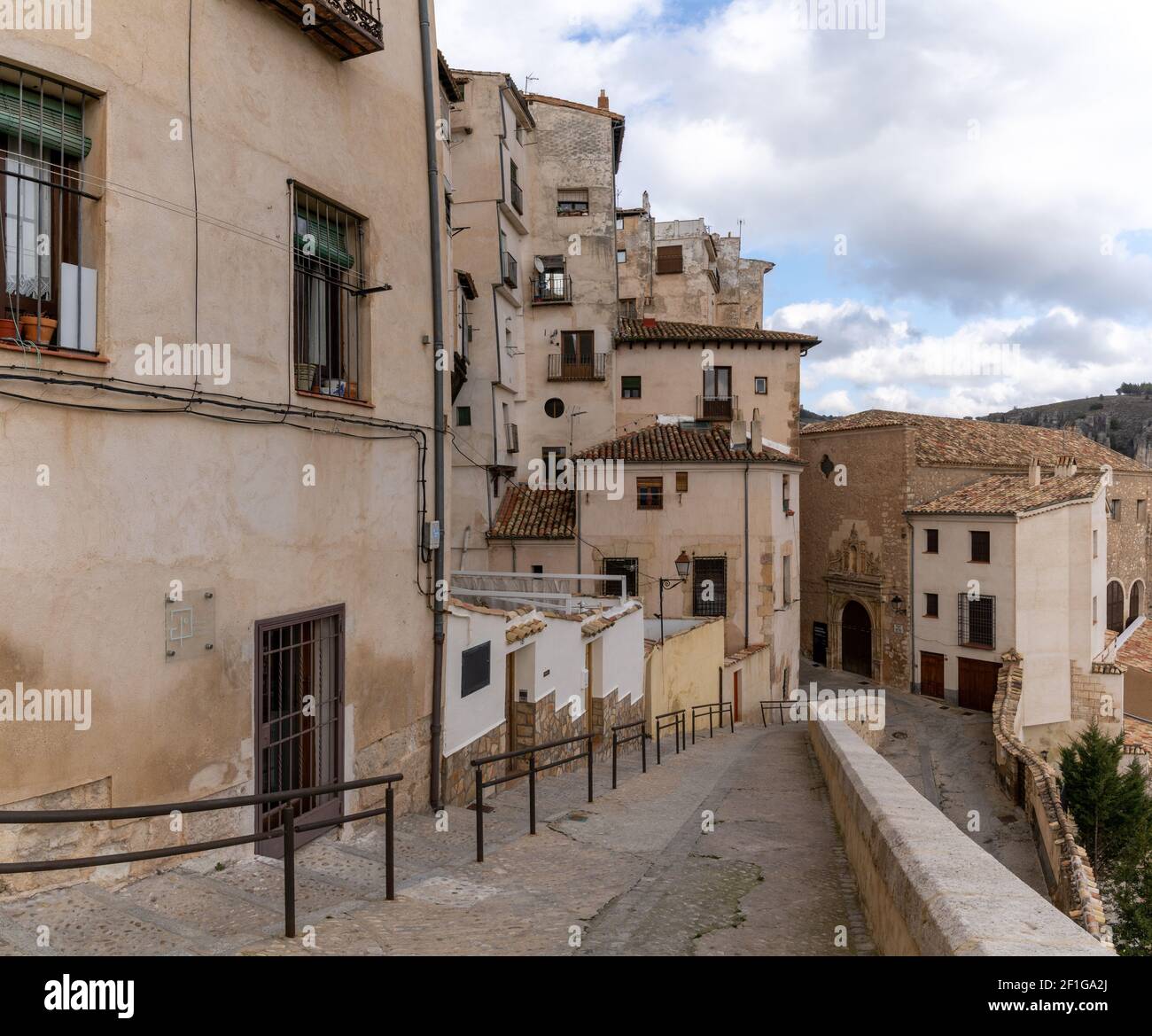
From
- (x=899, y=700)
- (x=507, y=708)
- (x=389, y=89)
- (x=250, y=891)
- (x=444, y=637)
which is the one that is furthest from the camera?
(x=899, y=700)

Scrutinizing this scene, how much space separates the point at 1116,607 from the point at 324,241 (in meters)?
43.8

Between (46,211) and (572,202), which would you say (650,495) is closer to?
(572,202)

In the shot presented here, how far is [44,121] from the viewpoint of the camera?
17.7 ft

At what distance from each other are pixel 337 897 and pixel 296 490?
3176 mm

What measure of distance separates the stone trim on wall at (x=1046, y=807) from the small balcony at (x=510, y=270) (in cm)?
1931

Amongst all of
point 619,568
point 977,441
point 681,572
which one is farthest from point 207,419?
point 977,441

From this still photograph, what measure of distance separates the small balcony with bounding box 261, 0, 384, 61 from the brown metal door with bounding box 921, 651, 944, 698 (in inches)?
1208

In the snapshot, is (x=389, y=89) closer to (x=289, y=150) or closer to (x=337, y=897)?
(x=289, y=150)

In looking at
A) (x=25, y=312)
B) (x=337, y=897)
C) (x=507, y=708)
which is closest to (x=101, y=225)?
(x=25, y=312)

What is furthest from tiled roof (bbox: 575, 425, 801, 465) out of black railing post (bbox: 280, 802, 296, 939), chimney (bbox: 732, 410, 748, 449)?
black railing post (bbox: 280, 802, 296, 939)

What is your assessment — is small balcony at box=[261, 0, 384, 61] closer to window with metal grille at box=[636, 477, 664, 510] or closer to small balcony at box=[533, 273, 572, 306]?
window with metal grille at box=[636, 477, 664, 510]

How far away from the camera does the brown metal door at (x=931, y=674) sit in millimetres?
32594

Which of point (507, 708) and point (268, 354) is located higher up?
point (268, 354)
